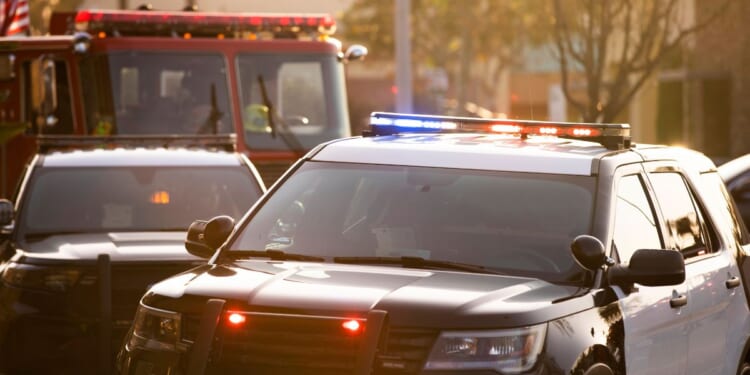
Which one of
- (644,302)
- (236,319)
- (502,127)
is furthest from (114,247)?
(236,319)

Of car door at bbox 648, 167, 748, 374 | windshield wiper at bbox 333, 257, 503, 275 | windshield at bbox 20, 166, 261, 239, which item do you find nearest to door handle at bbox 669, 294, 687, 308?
car door at bbox 648, 167, 748, 374

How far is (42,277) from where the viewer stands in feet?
33.8

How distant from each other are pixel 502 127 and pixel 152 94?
10.7 m

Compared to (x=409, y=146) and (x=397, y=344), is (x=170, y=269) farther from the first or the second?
(x=397, y=344)

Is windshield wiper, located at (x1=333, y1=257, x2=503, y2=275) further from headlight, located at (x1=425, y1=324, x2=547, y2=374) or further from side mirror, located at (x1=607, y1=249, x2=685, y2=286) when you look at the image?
headlight, located at (x1=425, y1=324, x2=547, y2=374)

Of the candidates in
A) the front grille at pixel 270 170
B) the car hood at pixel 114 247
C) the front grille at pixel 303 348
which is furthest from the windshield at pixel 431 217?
the front grille at pixel 270 170

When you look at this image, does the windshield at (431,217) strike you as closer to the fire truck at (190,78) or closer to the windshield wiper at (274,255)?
the windshield wiper at (274,255)

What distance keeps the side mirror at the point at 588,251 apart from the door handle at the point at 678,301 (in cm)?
87

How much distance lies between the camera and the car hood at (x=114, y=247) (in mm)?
10391

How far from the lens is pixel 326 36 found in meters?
19.2

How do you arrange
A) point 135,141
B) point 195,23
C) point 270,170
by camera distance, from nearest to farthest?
point 135,141 → point 270,170 → point 195,23

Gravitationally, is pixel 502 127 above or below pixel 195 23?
above

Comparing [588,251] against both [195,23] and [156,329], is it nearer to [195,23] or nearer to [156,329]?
[156,329]

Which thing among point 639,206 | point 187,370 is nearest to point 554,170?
point 639,206
